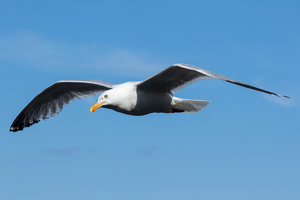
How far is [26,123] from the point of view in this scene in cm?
1335

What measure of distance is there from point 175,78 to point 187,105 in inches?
59.8

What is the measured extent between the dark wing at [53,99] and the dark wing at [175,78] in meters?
2.25

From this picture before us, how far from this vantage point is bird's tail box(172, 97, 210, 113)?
10.8 m

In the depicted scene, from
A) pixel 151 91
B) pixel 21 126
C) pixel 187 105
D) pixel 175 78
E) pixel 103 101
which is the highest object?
pixel 175 78

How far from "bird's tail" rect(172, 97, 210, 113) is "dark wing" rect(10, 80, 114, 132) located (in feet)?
7.14

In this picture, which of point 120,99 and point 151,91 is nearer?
point 120,99

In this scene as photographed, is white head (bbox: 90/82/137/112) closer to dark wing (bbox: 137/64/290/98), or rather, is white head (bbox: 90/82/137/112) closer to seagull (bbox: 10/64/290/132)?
seagull (bbox: 10/64/290/132)

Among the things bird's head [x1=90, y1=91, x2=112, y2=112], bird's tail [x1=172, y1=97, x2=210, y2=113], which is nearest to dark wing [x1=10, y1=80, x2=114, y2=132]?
bird's head [x1=90, y1=91, x2=112, y2=112]

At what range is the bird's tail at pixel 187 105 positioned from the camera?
10836mm

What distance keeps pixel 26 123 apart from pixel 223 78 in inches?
279

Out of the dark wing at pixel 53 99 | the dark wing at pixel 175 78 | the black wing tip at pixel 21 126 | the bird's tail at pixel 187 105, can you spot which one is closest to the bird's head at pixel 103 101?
the dark wing at pixel 175 78

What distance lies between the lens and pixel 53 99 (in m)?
12.8

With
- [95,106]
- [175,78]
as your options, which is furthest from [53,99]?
[175,78]

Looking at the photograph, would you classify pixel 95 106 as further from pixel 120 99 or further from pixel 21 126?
pixel 21 126
